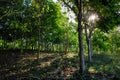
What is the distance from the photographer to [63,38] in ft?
183

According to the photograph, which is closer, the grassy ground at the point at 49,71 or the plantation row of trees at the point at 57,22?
the grassy ground at the point at 49,71

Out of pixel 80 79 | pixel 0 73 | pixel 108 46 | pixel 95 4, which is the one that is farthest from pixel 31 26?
pixel 108 46

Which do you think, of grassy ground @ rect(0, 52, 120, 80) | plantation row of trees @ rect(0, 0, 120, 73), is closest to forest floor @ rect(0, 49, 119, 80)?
grassy ground @ rect(0, 52, 120, 80)

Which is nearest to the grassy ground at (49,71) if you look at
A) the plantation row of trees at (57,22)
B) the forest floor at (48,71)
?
the forest floor at (48,71)

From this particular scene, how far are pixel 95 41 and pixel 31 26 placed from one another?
25.0 m

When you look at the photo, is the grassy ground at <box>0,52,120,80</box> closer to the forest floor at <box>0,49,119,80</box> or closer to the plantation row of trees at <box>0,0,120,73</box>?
the forest floor at <box>0,49,119,80</box>

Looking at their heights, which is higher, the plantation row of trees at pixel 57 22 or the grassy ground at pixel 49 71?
the plantation row of trees at pixel 57 22

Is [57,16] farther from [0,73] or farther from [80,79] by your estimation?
[80,79]

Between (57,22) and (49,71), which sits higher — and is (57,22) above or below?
above

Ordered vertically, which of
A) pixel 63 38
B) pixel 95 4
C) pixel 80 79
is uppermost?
pixel 95 4

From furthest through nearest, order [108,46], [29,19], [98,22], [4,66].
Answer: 1. [108,46]
2. [29,19]
3. [4,66]
4. [98,22]

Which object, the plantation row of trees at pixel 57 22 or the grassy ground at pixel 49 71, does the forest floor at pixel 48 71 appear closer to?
the grassy ground at pixel 49 71

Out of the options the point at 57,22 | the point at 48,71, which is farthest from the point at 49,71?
the point at 57,22

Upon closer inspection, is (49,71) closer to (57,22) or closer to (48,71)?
(48,71)
